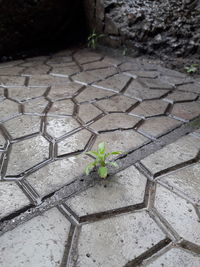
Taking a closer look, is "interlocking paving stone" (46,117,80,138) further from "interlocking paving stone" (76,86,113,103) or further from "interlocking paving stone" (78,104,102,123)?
"interlocking paving stone" (76,86,113,103)

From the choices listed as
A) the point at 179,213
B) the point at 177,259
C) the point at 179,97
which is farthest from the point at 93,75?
the point at 177,259

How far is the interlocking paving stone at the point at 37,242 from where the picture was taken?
4.72ft

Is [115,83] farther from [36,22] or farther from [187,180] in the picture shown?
[36,22]

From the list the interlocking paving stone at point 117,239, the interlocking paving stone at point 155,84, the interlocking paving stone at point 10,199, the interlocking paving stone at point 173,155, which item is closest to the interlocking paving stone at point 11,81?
the interlocking paving stone at point 155,84

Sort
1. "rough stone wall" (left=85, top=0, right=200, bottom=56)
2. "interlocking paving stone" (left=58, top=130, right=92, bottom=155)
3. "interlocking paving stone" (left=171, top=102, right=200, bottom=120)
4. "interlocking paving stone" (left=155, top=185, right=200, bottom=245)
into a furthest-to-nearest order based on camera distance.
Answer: "rough stone wall" (left=85, top=0, right=200, bottom=56), "interlocking paving stone" (left=171, top=102, right=200, bottom=120), "interlocking paving stone" (left=58, top=130, right=92, bottom=155), "interlocking paving stone" (left=155, top=185, right=200, bottom=245)

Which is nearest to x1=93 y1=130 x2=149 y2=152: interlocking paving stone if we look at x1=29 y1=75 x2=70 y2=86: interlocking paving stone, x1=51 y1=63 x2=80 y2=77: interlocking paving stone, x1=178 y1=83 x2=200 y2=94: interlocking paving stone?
x1=178 y1=83 x2=200 y2=94: interlocking paving stone

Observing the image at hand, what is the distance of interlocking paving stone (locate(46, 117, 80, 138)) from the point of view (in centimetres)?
252

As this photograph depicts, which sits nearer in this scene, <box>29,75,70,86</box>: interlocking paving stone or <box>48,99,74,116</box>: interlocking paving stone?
<box>48,99,74,116</box>: interlocking paving stone

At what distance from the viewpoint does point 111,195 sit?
1.84 metres

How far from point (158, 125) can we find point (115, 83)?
1157mm

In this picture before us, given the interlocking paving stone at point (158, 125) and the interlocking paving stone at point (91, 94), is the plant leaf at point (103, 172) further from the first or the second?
the interlocking paving stone at point (91, 94)

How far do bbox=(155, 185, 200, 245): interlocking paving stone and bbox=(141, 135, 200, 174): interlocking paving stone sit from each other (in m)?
0.26

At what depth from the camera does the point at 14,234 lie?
1.59 meters

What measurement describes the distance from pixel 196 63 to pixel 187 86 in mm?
675
